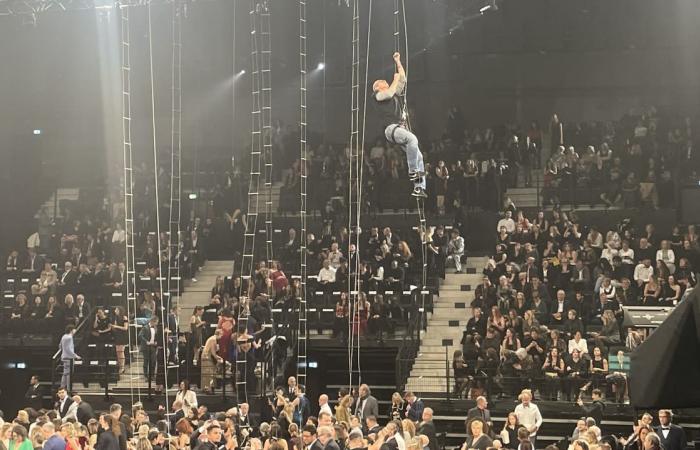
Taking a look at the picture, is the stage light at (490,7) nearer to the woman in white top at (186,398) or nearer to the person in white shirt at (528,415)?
the person in white shirt at (528,415)

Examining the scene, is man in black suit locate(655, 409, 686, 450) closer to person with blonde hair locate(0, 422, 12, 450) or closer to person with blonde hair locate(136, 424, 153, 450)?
person with blonde hair locate(136, 424, 153, 450)

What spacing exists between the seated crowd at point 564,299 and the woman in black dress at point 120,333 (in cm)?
557

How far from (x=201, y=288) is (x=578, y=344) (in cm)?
788

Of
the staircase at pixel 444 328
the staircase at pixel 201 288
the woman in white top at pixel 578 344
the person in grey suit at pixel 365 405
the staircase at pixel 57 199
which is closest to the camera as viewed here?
the person in grey suit at pixel 365 405

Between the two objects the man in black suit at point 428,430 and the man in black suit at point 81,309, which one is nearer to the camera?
the man in black suit at point 428,430

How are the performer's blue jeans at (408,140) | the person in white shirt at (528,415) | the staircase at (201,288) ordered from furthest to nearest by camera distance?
the staircase at (201,288) → the person in white shirt at (528,415) → the performer's blue jeans at (408,140)

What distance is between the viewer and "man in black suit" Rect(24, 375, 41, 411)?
57.6ft

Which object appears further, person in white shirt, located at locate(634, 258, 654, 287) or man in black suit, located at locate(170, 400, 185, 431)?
person in white shirt, located at locate(634, 258, 654, 287)

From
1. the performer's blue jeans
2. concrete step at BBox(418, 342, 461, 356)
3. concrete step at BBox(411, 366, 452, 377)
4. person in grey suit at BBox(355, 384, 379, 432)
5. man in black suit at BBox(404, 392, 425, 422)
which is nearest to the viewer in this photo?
the performer's blue jeans

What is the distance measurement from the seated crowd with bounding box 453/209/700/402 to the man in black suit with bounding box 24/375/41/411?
21.1ft

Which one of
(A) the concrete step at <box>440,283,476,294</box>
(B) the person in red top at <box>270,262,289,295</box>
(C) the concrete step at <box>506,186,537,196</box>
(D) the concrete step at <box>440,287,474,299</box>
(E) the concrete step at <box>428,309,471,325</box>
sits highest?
(C) the concrete step at <box>506,186,537,196</box>

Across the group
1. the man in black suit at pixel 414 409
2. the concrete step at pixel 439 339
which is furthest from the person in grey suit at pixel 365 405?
the concrete step at pixel 439 339

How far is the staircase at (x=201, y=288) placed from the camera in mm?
20797

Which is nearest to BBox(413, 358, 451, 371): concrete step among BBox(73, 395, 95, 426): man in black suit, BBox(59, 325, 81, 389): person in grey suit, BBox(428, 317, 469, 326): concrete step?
BBox(428, 317, 469, 326): concrete step
